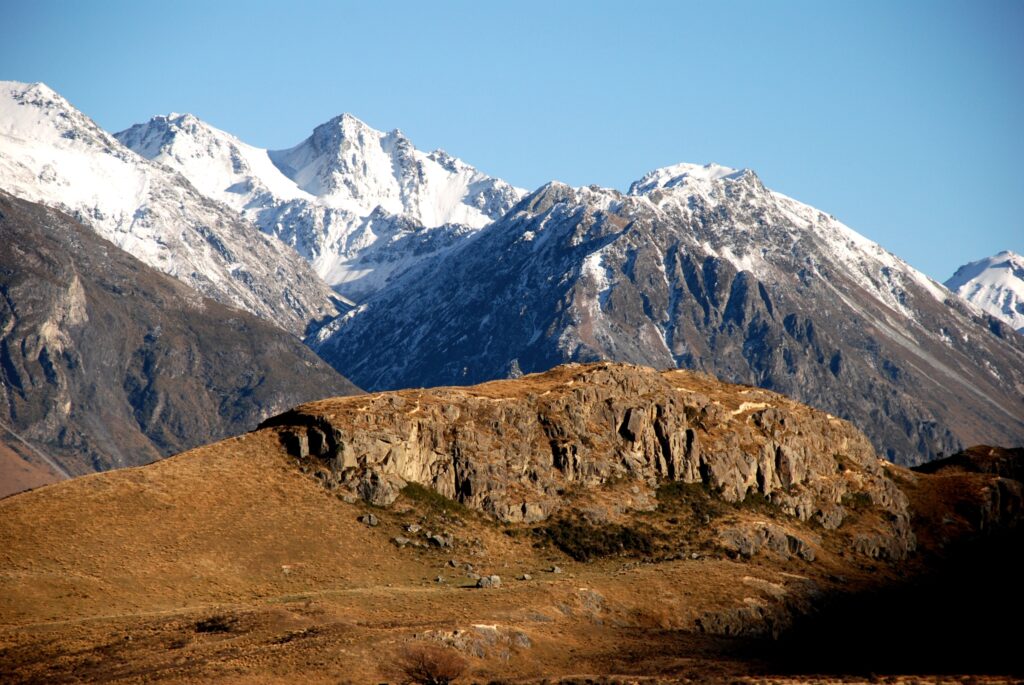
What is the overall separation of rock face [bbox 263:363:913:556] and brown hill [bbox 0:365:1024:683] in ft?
1.24

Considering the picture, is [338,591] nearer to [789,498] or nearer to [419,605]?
[419,605]

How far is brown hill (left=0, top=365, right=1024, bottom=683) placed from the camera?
392 ft

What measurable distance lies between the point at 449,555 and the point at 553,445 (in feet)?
94.1

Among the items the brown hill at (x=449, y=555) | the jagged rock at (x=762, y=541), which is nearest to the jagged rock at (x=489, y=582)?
the brown hill at (x=449, y=555)

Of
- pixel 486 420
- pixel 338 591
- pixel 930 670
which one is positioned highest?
pixel 486 420

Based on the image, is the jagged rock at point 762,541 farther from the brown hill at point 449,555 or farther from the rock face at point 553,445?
the rock face at point 553,445

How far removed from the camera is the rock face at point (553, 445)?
561 feet

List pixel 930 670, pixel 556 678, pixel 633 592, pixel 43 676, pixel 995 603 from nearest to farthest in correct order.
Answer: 1. pixel 43 676
2. pixel 556 678
3. pixel 930 670
4. pixel 633 592
5. pixel 995 603

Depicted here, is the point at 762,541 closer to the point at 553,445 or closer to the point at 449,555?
the point at 553,445

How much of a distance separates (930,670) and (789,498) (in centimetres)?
6306

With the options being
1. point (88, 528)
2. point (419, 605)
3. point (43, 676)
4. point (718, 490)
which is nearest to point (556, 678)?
point (419, 605)

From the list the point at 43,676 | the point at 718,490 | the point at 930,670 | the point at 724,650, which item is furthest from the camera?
the point at 718,490

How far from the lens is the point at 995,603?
174250mm

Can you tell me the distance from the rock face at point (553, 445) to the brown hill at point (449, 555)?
0.38 m
